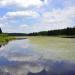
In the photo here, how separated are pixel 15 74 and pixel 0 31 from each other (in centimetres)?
13387

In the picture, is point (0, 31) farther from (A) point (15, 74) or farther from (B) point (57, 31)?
(A) point (15, 74)

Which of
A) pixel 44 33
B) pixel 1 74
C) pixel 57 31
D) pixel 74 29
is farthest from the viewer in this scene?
pixel 44 33

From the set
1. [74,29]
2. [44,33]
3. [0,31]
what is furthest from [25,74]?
[44,33]

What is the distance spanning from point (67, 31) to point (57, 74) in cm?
12529

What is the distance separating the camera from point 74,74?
15.9 meters

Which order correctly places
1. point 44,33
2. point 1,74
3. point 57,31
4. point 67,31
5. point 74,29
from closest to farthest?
1. point 1,74
2. point 74,29
3. point 67,31
4. point 57,31
5. point 44,33

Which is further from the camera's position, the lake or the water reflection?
the lake

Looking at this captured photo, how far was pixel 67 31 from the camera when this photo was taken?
140250mm

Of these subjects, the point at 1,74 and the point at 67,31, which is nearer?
the point at 1,74

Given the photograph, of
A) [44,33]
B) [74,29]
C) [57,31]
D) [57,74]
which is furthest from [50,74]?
[44,33]

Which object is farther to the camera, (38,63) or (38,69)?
(38,63)

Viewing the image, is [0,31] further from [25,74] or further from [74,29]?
[25,74]

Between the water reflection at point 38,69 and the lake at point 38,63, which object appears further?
the lake at point 38,63

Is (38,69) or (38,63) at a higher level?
(38,69)
